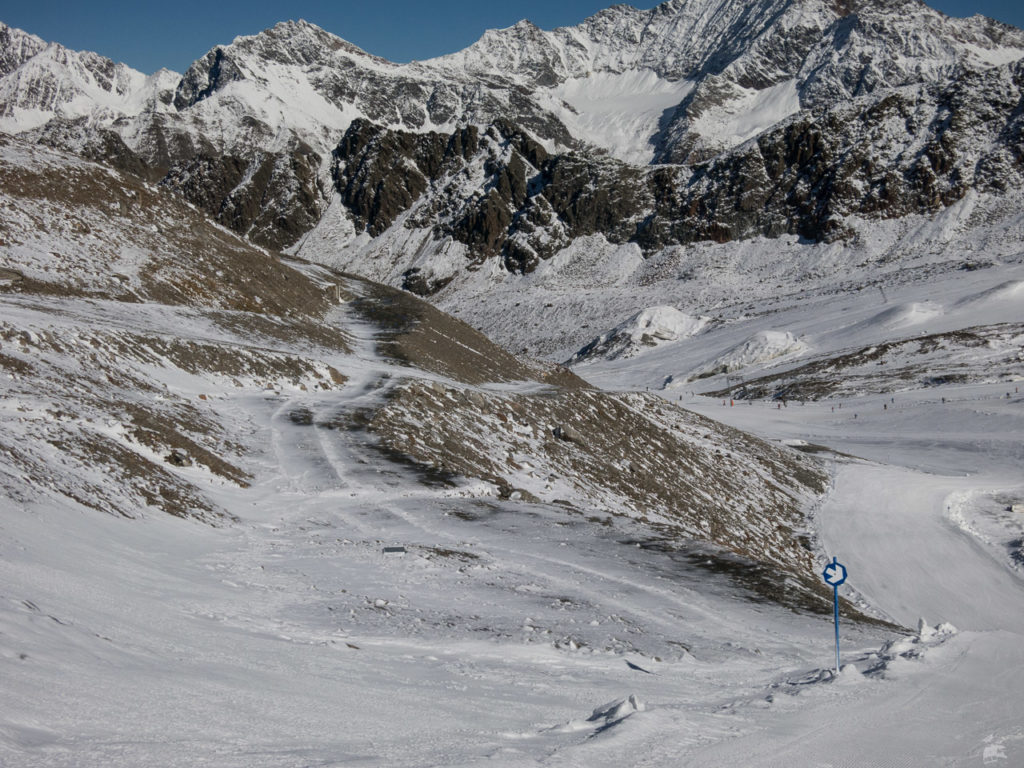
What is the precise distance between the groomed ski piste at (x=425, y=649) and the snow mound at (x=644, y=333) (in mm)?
89414

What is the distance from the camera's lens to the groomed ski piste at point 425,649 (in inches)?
255

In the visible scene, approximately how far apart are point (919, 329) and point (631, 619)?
91.3 meters

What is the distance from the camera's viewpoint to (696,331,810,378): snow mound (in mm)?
95188

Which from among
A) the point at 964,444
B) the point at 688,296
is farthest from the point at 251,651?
the point at 688,296

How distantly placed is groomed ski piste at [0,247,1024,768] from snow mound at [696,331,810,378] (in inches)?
2864

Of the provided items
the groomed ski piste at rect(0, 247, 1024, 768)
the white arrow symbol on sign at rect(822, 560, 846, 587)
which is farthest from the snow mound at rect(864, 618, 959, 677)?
the white arrow symbol on sign at rect(822, 560, 846, 587)

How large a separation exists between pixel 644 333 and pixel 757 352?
21.4 meters

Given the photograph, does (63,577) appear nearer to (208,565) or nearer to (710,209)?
(208,565)

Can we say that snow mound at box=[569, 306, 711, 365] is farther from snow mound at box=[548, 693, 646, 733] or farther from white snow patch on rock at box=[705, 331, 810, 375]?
snow mound at box=[548, 693, 646, 733]

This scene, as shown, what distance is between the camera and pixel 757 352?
96.3 meters

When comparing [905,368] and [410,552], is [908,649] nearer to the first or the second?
[410,552]

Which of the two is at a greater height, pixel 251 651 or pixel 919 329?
pixel 919 329

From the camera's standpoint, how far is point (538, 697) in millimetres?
8766

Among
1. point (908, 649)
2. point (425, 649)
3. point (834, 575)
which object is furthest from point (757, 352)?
point (425, 649)
